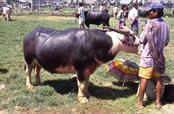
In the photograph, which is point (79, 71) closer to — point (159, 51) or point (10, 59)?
point (159, 51)

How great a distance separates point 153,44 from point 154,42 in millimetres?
42

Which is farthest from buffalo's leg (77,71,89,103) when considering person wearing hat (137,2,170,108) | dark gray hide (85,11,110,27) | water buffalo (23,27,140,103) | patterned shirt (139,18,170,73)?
dark gray hide (85,11,110,27)

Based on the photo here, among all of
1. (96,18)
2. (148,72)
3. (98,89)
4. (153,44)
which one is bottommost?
(96,18)

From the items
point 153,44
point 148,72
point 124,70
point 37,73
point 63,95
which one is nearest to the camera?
point 153,44

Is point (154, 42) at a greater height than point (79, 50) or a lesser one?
greater

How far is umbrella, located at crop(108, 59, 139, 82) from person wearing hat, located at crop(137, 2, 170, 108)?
49.2 inches

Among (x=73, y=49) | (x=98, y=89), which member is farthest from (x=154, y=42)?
(x=98, y=89)

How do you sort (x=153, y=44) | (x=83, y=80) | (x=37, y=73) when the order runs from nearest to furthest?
(x=153, y=44)
(x=83, y=80)
(x=37, y=73)

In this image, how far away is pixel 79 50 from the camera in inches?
299

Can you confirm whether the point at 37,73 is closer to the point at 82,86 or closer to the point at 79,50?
the point at 82,86

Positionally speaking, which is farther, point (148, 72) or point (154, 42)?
point (148, 72)

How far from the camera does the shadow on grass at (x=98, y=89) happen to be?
8.34 m

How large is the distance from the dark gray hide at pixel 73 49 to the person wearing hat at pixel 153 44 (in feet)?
2.50

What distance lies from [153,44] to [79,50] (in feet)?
4.69
